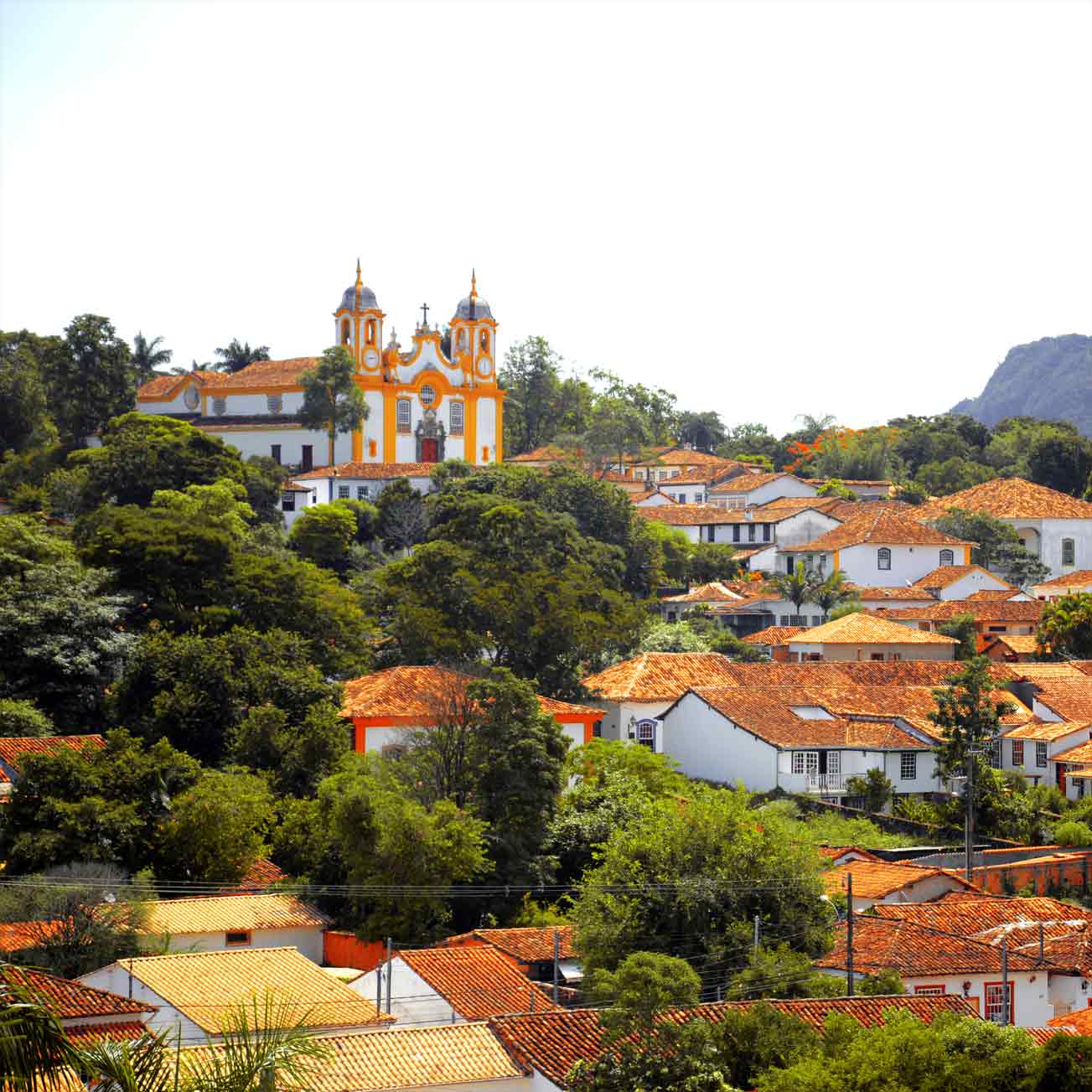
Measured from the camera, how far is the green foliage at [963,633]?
5338cm

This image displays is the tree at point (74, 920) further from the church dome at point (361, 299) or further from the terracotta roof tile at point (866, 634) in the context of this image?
the church dome at point (361, 299)

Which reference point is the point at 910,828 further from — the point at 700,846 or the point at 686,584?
the point at 686,584

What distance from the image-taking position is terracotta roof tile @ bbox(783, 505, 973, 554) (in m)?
64.0

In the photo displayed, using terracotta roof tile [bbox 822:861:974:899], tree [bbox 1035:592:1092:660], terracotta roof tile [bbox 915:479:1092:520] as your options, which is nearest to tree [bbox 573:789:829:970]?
terracotta roof tile [bbox 822:861:974:899]

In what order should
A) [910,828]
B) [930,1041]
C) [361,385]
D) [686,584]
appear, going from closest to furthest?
[930,1041] → [910,828] → [686,584] → [361,385]

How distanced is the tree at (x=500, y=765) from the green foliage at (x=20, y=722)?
27.2 feet

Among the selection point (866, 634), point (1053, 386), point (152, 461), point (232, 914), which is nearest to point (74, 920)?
point (232, 914)

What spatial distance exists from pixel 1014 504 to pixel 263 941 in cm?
4823

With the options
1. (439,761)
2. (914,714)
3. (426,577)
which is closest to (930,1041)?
(439,761)

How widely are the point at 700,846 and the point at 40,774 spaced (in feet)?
39.8

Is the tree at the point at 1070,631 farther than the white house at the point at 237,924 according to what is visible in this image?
Yes

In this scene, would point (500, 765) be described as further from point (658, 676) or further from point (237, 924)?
point (658, 676)

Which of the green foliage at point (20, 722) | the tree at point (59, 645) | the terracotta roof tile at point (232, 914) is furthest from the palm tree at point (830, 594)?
the terracotta roof tile at point (232, 914)

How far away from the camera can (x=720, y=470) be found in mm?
84938
